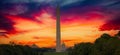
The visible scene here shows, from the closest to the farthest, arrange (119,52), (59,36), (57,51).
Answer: (119,52) < (59,36) < (57,51)

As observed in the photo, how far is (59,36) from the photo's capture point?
16250cm

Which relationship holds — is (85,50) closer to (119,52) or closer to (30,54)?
(30,54)

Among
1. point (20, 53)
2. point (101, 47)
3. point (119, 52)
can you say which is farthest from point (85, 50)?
point (119, 52)

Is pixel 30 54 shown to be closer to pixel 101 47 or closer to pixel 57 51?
pixel 101 47

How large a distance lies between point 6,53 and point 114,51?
33.4 metres

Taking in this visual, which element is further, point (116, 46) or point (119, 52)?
point (116, 46)

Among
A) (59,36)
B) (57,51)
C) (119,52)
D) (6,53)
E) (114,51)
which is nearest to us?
(119,52)

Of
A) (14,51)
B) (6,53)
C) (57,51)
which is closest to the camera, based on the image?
(6,53)

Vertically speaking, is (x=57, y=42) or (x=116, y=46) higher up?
(x=57, y=42)

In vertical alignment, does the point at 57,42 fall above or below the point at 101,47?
above

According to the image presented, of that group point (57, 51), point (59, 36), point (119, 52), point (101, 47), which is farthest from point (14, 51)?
point (57, 51)

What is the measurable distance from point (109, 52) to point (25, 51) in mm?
49766

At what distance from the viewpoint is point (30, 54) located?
129m

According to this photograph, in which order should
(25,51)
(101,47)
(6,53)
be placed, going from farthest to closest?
(25,51) < (6,53) < (101,47)
